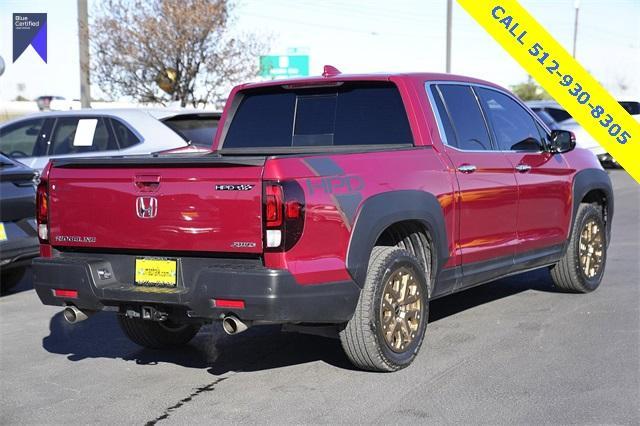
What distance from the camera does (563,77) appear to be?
2.07 meters

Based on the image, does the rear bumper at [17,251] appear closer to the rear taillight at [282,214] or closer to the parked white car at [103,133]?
the parked white car at [103,133]

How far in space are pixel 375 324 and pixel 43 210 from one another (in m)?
2.12

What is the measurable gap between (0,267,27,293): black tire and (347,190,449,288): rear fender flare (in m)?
4.71

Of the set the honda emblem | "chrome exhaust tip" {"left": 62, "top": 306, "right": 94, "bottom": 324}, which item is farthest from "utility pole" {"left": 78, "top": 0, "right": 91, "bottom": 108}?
the honda emblem

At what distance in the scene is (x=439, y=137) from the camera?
5730 mm

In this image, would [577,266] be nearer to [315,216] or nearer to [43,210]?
[315,216]

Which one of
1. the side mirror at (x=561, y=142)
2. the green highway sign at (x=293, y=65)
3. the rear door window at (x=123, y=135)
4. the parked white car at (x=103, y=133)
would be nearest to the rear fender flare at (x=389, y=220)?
the side mirror at (x=561, y=142)

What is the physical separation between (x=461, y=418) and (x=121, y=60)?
15647 millimetres

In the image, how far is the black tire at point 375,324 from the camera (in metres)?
4.88

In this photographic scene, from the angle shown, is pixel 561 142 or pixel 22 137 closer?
pixel 561 142

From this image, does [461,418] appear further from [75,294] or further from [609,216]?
[609,216]

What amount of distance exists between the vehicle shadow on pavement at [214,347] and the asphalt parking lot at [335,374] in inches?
0.5

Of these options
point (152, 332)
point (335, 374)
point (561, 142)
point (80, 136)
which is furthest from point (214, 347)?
point (80, 136)

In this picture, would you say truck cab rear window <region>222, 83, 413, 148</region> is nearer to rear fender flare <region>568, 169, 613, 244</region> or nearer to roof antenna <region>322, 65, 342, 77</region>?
roof antenna <region>322, 65, 342, 77</region>
